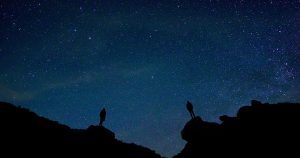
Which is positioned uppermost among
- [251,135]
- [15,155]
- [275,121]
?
[275,121]

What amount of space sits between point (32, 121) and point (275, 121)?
1800 centimetres

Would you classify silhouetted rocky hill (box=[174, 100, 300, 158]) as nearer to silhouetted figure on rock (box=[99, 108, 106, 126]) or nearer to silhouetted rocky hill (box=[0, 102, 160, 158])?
silhouetted rocky hill (box=[0, 102, 160, 158])

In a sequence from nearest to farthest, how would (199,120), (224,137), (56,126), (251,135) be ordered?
(56,126), (251,135), (224,137), (199,120)

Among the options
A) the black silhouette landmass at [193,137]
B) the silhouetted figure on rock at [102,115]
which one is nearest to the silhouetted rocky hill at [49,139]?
the black silhouette landmass at [193,137]

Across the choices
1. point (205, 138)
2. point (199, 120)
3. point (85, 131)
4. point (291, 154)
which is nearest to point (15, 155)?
point (85, 131)

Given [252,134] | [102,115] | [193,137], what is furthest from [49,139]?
[252,134]

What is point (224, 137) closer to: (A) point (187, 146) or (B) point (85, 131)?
(A) point (187, 146)

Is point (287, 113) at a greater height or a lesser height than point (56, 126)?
greater

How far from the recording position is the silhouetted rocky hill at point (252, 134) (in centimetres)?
1407

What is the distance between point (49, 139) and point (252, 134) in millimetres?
14927

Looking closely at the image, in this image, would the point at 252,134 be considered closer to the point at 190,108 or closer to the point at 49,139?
the point at 190,108

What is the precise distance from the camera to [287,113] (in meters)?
15.8

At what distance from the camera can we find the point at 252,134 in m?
15.5

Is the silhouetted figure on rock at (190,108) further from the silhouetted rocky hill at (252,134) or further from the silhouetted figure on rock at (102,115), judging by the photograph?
the silhouetted figure on rock at (102,115)
